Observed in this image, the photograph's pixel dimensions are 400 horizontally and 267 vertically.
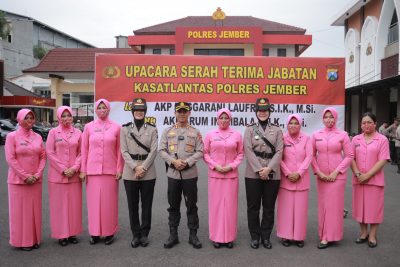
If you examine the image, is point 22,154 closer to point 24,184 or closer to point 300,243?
point 24,184

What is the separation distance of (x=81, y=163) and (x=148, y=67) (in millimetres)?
1758

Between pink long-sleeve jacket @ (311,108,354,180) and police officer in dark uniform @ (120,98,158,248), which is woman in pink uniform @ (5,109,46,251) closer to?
police officer in dark uniform @ (120,98,158,248)

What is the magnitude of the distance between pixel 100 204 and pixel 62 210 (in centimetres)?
49

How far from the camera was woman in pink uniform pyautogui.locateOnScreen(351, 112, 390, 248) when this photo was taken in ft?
16.2

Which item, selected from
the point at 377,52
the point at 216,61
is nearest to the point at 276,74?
the point at 216,61

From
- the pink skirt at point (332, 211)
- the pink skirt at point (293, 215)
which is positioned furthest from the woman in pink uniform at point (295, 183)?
the pink skirt at point (332, 211)

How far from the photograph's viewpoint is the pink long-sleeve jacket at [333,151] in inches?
191

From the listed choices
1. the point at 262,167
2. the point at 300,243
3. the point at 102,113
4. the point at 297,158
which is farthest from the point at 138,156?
the point at 300,243

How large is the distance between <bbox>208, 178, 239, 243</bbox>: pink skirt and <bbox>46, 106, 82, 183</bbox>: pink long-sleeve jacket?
1764 millimetres

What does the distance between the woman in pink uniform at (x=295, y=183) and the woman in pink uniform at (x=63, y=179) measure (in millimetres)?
2625

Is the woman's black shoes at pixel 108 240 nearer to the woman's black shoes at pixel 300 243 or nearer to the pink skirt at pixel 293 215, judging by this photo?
the pink skirt at pixel 293 215

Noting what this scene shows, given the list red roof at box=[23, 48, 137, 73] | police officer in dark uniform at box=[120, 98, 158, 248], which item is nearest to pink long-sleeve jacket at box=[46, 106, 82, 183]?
police officer in dark uniform at box=[120, 98, 158, 248]

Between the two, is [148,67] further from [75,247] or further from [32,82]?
[32,82]

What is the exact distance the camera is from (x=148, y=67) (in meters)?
5.77
